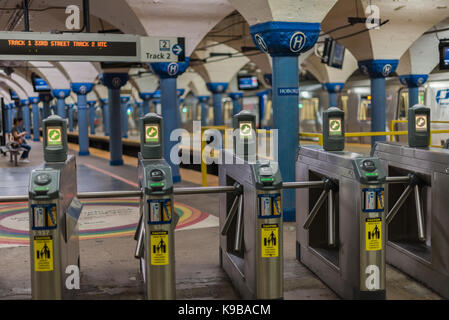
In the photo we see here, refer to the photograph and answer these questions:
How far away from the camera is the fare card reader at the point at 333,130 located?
479 centimetres

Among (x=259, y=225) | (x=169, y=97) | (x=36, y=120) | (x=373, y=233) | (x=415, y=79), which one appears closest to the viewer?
(x=259, y=225)

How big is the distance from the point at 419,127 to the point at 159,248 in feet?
8.69

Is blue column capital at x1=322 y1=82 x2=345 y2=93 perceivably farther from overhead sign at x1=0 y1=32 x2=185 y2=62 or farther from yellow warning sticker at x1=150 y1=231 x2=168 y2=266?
yellow warning sticker at x1=150 y1=231 x2=168 y2=266

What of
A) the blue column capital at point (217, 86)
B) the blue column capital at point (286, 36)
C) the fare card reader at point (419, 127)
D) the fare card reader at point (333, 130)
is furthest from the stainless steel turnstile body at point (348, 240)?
the blue column capital at point (217, 86)

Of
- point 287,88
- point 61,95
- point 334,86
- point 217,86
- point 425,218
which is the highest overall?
point 217,86

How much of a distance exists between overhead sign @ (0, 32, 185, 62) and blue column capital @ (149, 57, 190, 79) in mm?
2314

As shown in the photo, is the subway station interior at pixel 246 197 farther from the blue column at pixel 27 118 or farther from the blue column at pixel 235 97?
the blue column at pixel 27 118

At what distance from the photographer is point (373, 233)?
4.12 meters

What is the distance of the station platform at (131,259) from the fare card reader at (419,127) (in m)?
1.27

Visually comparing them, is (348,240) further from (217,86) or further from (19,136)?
(217,86)

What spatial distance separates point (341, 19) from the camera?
1164 centimetres

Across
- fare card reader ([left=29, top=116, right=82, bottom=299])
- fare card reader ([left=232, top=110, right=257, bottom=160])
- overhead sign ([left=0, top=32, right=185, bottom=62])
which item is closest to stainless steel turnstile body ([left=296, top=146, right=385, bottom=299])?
fare card reader ([left=232, top=110, right=257, bottom=160])

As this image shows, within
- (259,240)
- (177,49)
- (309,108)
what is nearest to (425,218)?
(259,240)

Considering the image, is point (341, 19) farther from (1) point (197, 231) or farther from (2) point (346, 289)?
(2) point (346, 289)
